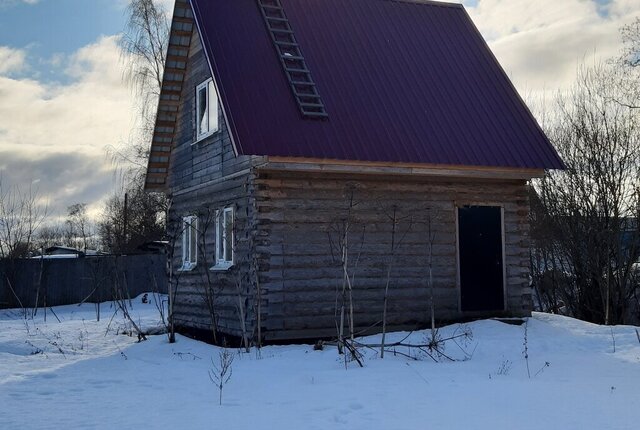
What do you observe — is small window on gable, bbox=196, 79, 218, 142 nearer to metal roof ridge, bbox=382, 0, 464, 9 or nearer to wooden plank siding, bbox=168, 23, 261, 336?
A: wooden plank siding, bbox=168, 23, 261, 336

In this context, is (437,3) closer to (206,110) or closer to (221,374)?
(206,110)

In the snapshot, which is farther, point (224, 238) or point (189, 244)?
point (189, 244)

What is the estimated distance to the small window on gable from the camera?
14.8 meters

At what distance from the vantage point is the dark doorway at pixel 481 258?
46.9ft

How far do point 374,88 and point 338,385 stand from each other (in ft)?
23.2

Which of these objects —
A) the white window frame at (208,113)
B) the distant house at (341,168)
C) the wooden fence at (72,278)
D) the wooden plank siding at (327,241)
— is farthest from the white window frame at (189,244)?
the wooden fence at (72,278)

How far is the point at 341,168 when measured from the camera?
42.7ft

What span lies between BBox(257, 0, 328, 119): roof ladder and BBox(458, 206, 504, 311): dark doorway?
3.46 meters

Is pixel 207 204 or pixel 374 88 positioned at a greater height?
pixel 374 88

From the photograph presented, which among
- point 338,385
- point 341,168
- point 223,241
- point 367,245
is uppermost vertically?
point 341,168

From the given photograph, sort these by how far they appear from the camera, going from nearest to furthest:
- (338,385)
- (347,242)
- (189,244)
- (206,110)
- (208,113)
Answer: (338,385) < (347,242) < (208,113) < (206,110) < (189,244)

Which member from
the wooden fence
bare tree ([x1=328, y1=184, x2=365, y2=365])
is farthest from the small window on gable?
the wooden fence

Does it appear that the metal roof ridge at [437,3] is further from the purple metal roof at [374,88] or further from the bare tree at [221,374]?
the bare tree at [221,374]

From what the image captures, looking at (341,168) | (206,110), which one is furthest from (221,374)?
(206,110)
